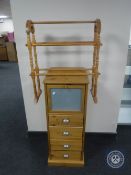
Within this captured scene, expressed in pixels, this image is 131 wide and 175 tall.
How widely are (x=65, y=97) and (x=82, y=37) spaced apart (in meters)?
0.66

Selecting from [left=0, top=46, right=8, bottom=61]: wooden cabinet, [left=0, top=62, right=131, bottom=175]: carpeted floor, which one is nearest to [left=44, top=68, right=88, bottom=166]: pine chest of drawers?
[left=0, top=62, right=131, bottom=175]: carpeted floor

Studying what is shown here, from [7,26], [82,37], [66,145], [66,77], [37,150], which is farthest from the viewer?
[7,26]

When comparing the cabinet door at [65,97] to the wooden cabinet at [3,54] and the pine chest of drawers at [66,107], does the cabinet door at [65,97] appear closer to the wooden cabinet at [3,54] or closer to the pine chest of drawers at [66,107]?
the pine chest of drawers at [66,107]

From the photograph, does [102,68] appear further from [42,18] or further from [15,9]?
[15,9]

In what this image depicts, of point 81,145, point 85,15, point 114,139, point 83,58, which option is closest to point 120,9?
point 85,15

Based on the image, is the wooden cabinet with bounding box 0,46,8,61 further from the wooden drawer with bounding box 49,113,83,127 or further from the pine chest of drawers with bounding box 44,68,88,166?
the wooden drawer with bounding box 49,113,83,127

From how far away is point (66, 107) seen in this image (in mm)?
1673

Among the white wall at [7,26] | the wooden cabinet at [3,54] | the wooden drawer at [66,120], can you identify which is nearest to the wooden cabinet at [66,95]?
the wooden drawer at [66,120]

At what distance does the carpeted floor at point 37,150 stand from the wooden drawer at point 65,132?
42 cm

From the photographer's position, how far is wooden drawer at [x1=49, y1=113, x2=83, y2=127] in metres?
1.67

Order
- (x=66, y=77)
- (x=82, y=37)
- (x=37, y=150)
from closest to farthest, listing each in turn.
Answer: (x=66, y=77) → (x=82, y=37) → (x=37, y=150)

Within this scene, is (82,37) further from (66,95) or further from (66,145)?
(66,145)

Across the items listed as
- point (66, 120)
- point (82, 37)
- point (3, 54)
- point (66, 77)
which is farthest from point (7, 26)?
point (66, 120)

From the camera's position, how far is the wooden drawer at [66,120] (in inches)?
65.8
